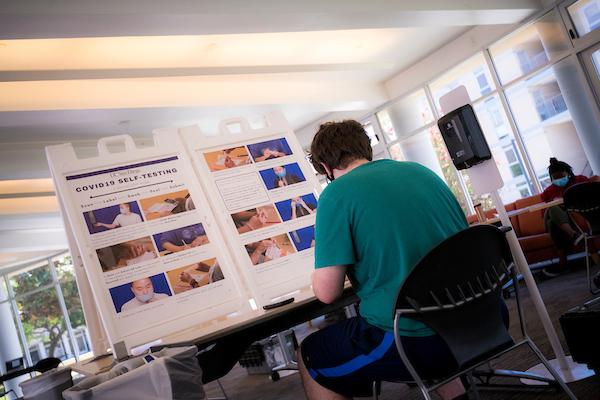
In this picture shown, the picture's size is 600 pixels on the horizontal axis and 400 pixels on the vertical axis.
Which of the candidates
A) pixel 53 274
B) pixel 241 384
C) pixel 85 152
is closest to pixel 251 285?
pixel 241 384

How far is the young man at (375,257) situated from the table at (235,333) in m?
0.25

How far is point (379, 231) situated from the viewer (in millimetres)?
1626

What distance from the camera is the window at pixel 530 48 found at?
7944 mm

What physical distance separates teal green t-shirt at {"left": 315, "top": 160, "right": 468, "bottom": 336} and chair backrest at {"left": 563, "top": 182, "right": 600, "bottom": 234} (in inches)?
124

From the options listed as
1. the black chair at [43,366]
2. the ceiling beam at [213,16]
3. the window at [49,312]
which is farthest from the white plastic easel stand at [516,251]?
the window at [49,312]

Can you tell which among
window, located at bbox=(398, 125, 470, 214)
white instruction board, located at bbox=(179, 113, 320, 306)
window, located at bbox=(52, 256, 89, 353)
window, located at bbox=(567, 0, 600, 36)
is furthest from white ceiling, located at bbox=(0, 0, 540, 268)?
window, located at bbox=(52, 256, 89, 353)

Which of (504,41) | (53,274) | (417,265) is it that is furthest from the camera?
(53,274)

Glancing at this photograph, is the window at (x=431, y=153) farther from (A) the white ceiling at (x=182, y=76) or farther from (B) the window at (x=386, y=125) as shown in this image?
(A) the white ceiling at (x=182, y=76)

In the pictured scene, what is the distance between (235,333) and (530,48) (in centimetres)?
808

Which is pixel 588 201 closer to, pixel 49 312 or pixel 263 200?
pixel 263 200

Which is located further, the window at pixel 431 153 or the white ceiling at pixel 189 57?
the window at pixel 431 153

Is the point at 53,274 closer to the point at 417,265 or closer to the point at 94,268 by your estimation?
the point at 94,268

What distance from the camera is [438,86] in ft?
32.8

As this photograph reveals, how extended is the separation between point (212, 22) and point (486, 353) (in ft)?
15.1
